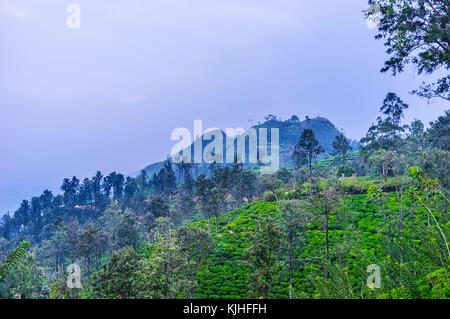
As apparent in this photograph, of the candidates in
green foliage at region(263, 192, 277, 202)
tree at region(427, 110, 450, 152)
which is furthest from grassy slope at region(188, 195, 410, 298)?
tree at region(427, 110, 450, 152)

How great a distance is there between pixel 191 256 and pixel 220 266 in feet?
12.9

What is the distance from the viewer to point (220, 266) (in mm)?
27547

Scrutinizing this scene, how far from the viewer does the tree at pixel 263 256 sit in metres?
14.8

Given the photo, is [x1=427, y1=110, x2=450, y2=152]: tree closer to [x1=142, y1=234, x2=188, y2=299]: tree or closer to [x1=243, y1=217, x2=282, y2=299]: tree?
[x1=243, y1=217, x2=282, y2=299]: tree

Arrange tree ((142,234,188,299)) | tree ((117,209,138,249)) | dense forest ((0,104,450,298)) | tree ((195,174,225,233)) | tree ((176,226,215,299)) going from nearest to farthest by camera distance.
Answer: dense forest ((0,104,450,298))
tree ((142,234,188,299))
tree ((176,226,215,299))
tree ((117,209,138,249))
tree ((195,174,225,233))

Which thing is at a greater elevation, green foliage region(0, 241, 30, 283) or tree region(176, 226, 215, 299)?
green foliage region(0, 241, 30, 283)

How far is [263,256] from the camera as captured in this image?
49.8 feet

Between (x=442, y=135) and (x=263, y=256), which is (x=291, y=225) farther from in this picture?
(x=442, y=135)

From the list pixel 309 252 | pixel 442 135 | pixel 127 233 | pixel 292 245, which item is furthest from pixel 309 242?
pixel 442 135

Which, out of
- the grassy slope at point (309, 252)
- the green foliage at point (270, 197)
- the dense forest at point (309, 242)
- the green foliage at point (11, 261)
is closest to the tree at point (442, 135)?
the dense forest at point (309, 242)

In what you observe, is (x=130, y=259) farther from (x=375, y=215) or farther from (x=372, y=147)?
(x=372, y=147)

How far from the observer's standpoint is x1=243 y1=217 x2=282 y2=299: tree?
1480 cm

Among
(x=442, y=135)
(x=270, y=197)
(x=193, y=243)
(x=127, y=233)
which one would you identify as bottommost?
(x=127, y=233)
